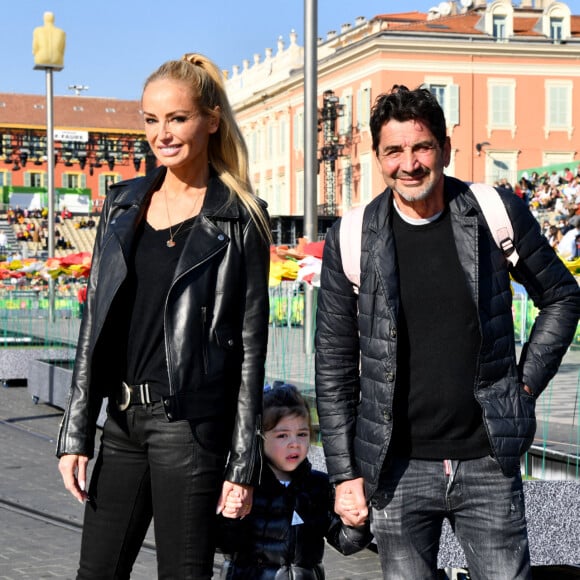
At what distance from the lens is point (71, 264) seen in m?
16.3

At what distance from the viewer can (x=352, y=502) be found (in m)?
3.17

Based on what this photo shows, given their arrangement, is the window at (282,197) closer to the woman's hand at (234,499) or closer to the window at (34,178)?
the window at (34,178)

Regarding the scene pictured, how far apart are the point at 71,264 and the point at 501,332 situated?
538 inches

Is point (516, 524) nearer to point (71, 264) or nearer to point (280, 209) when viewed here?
point (71, 264)

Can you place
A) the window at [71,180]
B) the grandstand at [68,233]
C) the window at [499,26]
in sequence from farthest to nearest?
the window at [71,180] < the grandstand at [68,233] < the window at [499,26]

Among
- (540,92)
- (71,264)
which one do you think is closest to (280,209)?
(540,92)

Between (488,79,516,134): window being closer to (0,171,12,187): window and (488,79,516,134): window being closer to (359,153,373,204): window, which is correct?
(359,153,373,204): window

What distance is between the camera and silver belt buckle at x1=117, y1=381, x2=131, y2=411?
3057mm

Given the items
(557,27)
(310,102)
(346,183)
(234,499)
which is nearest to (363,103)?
(346,183)

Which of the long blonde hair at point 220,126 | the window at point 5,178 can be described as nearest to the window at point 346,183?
the window at point 5,178

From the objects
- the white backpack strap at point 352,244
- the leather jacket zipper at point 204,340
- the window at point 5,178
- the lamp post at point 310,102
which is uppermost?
the window at point 5,178

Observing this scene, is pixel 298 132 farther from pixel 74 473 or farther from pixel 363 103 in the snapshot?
pixel 74 473

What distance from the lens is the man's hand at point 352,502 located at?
124 inches

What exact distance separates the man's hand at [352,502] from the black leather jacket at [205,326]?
0.89 ft
